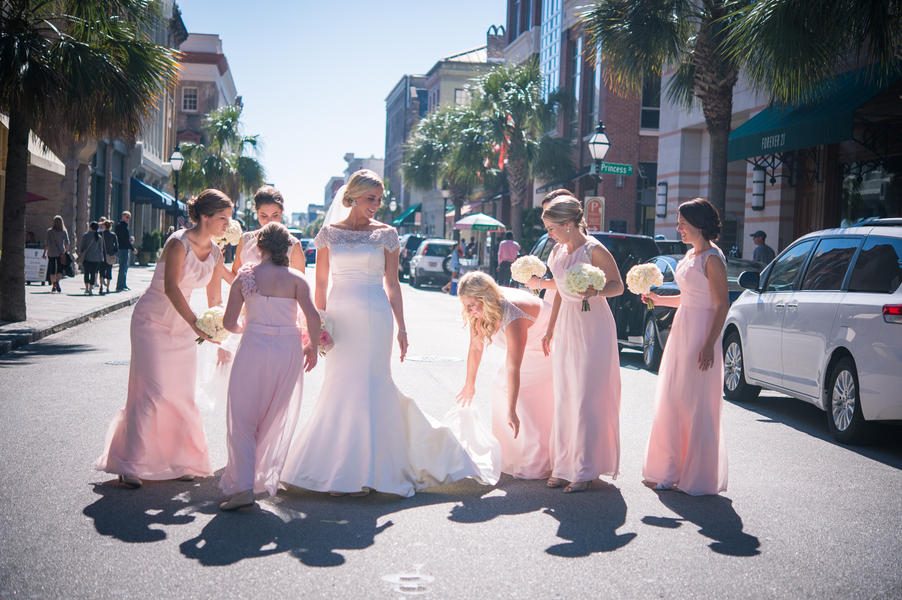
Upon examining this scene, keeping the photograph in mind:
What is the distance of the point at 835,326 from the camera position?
735 cm

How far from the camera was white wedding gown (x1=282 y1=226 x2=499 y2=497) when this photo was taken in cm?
513

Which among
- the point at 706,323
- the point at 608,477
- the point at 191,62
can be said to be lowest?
the point at 608,477

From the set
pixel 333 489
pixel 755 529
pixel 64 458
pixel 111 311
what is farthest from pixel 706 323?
pixel 111 311

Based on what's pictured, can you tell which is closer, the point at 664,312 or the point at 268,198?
the point at 268,198

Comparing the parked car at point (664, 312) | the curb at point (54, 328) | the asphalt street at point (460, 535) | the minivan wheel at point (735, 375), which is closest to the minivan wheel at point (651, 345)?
the parked car at point (664, 312)

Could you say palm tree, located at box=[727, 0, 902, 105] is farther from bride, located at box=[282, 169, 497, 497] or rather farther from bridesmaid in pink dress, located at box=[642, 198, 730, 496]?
bride, located at box=[282, 169, 497, 497]

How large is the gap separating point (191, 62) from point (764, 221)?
61700 millimetres

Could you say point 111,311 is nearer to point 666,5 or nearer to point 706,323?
point 666,5

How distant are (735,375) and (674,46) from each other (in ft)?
26.5

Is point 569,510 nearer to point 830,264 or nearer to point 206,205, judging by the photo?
point 206,205

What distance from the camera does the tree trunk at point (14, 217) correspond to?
13.6 m

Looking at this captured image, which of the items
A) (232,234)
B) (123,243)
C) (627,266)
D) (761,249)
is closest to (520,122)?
(123,243)

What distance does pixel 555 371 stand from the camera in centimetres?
568

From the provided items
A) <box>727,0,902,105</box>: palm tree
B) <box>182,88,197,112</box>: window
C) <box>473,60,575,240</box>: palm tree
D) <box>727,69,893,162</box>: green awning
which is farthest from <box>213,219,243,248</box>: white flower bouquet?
<box>182,88,197,112</box>: window
